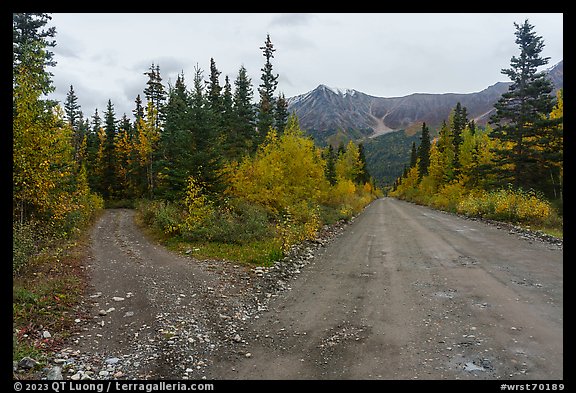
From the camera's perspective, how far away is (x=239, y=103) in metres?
43.2

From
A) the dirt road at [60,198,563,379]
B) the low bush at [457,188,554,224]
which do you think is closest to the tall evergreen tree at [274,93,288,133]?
the low bush at [457,188,554,224]

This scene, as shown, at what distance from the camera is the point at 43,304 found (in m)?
7.72

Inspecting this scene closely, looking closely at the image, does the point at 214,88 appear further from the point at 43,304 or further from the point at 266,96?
the point at 43,304

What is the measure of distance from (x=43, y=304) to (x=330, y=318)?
6.65 m

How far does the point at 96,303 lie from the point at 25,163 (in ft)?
17.0

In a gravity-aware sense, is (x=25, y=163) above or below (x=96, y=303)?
above

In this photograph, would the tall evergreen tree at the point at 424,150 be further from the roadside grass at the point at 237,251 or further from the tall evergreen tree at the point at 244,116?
the roadside grass at the point at 237,251

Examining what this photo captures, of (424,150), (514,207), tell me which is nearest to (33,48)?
(514,207)

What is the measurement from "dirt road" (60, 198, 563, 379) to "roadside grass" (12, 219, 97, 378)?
1.52ft

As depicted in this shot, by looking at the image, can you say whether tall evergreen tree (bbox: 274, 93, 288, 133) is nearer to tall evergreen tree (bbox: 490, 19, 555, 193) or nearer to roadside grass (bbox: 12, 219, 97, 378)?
tall evergreen tree (bbox: 490, 19, 555, 193)

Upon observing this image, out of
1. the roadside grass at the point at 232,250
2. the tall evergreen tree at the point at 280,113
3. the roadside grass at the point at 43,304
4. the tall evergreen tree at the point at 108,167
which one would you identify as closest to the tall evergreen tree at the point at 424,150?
the tall evergreen tree at the point at 280,113
